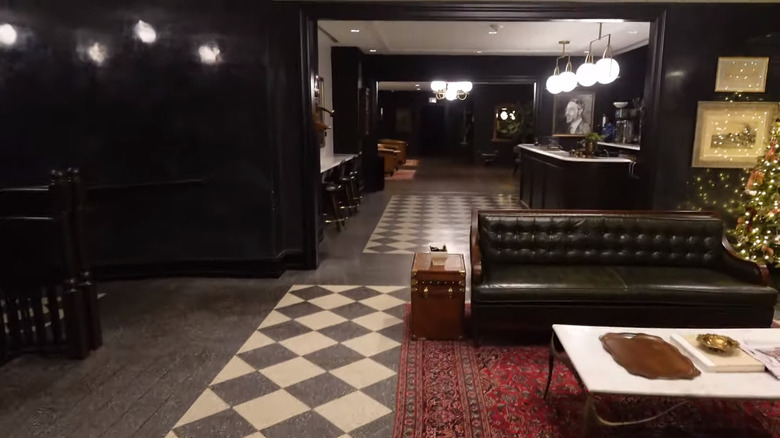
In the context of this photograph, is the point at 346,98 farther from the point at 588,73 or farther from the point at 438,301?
the point at 438,301

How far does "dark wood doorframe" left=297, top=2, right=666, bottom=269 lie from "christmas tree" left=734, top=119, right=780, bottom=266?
0.84 m

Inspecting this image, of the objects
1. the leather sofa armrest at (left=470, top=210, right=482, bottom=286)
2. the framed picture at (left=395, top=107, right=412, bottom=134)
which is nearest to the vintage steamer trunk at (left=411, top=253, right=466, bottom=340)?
the leather sofa armrest at (left=470, top=210, right=482, bottom=286)

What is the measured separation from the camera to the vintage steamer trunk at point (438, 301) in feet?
11.9

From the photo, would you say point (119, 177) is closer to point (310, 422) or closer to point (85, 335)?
point (85, 335)

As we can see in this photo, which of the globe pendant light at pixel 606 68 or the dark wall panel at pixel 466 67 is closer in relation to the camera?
the globe pendant light at pixel 606 68

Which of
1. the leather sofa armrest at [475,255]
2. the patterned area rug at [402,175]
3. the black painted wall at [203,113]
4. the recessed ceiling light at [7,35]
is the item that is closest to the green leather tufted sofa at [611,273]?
the leather sofa armrest at [475,255]

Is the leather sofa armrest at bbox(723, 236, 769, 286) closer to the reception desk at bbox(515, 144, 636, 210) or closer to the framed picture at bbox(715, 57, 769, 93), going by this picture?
the framed picture at bbox(715, 57, 769, 93)

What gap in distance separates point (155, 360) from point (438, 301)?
1869 millimetres

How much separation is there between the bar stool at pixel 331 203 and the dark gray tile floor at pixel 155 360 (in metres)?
1.48

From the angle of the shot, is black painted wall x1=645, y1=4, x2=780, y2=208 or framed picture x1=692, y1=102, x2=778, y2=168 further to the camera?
framed picture x1=692, y1=102, x2=778, y2=168

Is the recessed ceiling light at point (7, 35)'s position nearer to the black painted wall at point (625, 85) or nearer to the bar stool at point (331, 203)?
the bar stool at point (331, 203)

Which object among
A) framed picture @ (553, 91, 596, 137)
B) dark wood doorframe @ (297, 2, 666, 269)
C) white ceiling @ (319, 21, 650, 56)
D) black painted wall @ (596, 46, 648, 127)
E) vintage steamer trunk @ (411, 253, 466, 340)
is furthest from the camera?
framed picture @ (553, 91, 596, 137)

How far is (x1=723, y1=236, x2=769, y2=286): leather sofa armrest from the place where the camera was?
359 cm

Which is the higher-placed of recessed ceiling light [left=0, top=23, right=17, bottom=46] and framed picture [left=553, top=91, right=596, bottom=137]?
recessed ceiling light [left=0, top=23, right=17, bottom=46]
